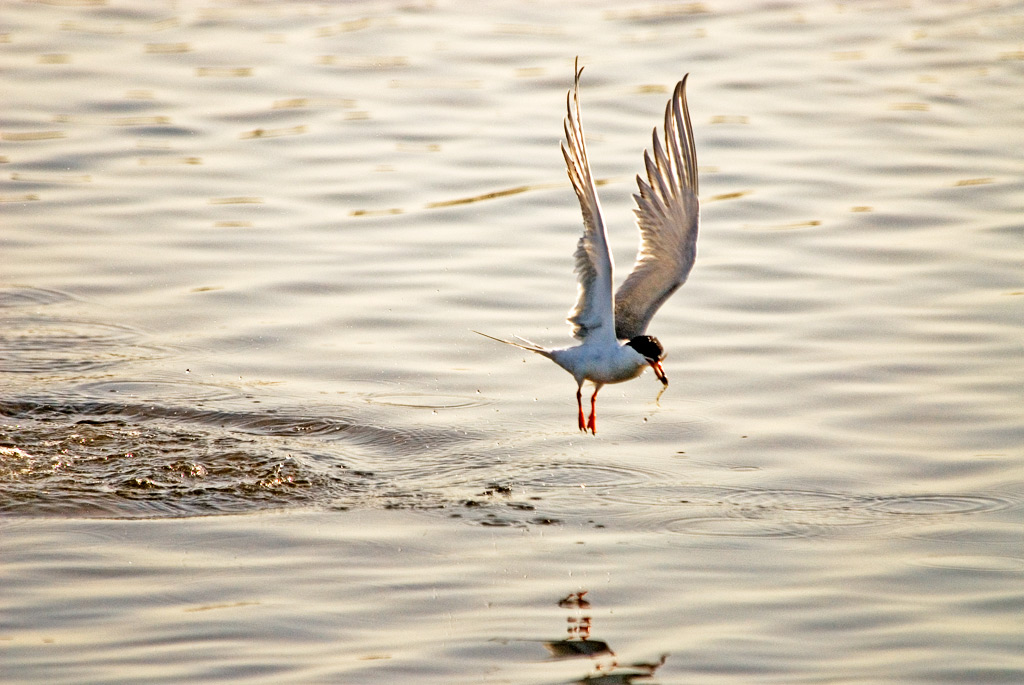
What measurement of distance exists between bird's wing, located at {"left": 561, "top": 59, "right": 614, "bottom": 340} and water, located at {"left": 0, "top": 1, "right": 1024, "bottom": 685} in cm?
103

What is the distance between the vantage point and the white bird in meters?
7.99

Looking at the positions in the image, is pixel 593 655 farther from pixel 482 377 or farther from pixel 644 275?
pixel 482 377

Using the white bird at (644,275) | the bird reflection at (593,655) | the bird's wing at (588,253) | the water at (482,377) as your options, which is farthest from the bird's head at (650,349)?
the bird reflection at (593,655)

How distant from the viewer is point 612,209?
43.6 feet

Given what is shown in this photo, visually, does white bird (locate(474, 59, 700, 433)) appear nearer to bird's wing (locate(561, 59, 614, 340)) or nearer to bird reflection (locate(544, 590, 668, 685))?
bird's wing (locate(561, 59, 614, 340))

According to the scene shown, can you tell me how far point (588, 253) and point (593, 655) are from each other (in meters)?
2.14

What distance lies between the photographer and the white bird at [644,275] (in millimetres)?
7992

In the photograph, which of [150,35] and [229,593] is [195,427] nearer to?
[229,593]

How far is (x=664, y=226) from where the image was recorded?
8445 mm

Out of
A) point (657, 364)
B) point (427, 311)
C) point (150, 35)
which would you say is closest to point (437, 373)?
point (427, 311)

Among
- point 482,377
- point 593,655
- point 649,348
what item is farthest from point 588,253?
point 482,377

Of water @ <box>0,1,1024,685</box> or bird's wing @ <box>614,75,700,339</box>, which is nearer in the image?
water @ <box>0,1,1024,685</box>

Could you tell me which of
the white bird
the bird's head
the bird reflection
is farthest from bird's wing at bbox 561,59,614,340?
the bird reflection

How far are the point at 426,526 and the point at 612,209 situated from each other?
19.5 ft
